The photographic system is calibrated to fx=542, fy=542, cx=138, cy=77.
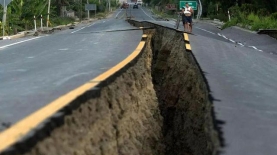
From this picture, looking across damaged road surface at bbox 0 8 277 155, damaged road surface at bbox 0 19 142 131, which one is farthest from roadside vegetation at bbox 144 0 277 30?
damaged road surface at bbox 0 19 142 131

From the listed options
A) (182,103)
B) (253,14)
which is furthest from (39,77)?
(253,14)

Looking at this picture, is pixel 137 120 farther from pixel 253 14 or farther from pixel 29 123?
pixel 253 14

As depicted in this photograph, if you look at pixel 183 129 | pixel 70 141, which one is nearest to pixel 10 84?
pixel 183 129

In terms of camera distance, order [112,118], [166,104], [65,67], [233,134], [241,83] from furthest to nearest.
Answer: [166,104] < [65,67] < [241,83] < [112,118] < [233,134]

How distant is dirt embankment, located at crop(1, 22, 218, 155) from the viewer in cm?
452

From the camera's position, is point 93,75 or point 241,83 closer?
point 93,75

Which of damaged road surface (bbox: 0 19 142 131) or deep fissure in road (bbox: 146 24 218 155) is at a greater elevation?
damaged road surface (bbox: 0 19 142 131)

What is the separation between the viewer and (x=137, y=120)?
762 centimetres

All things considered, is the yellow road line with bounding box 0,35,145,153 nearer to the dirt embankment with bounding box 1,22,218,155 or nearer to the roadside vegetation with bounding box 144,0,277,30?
the dirt embankment with bounding box 1,22,218,155

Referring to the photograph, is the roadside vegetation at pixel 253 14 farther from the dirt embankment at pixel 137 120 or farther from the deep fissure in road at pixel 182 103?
the dirt embankment at pixel 137 120

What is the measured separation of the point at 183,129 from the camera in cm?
895

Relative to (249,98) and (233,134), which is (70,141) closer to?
(233,134)

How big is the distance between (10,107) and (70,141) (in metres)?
1.41

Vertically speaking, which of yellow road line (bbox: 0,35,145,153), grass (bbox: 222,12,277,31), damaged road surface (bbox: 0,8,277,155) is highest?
yellow road line (bbox: 0,35,145,153)
